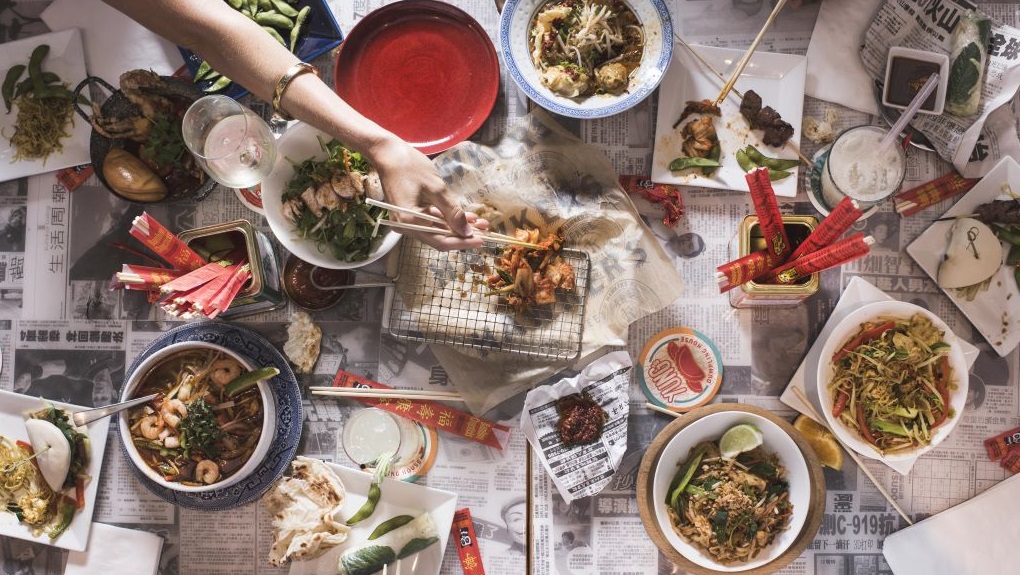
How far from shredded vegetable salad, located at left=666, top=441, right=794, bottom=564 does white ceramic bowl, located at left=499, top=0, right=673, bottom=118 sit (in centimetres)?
123

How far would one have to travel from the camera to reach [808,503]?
2.25 meters

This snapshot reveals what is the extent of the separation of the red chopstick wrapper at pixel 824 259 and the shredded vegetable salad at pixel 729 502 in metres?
0.62

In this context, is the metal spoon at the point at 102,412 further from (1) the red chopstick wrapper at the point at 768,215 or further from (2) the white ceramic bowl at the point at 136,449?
(1) the red chopstick wrapper at the point at 768,215

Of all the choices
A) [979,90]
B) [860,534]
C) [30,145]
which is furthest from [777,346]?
[30,145]

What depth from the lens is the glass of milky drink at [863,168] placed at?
231cm

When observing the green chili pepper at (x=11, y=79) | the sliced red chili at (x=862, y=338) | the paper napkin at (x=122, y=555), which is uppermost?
the green chili pepper at (x=11, y=79)

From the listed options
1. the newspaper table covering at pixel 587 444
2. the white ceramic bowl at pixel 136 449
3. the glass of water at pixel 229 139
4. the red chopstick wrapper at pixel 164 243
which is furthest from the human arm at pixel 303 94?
the white ceramic bowl at pixel 136 449

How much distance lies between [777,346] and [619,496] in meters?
0.80

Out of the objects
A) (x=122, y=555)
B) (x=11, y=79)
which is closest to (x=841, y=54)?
(x=11, y=79)

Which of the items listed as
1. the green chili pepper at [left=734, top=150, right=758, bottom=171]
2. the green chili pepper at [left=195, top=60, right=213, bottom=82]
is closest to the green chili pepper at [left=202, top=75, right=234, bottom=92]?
the green chili pepper at [left=195, top=60, right=213, bottom=82]

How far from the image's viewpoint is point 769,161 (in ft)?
7.90

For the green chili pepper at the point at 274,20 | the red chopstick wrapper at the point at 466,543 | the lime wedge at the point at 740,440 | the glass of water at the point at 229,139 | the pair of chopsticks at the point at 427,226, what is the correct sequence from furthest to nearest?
the red chopstick wrapper at the point at 466,543
the green chili pepper at the point at 274,20
the lime wedge at the point at 740,440
the glass of water at the point at 229,139
the pair of chopsticks at the point at 427,226

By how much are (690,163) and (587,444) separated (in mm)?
1064

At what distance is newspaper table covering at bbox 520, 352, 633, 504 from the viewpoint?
237cm
